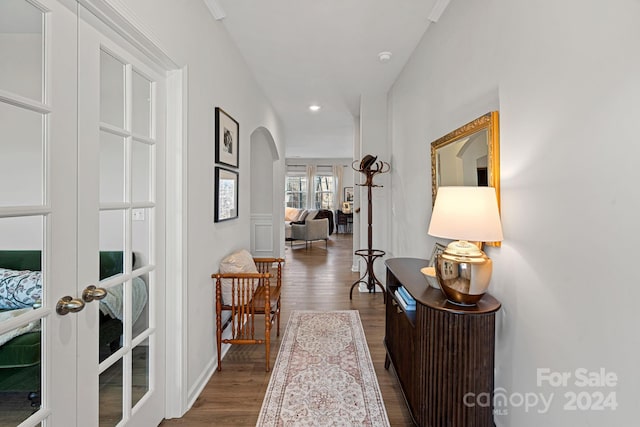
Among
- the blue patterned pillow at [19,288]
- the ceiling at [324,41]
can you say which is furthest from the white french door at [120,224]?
the ceiling at [324,41]

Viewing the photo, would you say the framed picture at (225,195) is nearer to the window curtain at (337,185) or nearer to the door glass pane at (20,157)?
the door glass pane at (20,157)

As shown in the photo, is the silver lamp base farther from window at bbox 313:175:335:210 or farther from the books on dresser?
window at bbox 313:175:335:210

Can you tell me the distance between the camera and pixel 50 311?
1033mm

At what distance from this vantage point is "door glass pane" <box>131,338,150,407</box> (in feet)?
4.89

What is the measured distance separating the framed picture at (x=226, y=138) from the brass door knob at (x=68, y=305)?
4.70 feet

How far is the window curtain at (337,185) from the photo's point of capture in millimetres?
11016

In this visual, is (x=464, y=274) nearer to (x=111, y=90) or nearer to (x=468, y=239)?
(x=468, y=239)

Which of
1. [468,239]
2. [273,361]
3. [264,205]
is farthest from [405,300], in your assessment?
[264,205]

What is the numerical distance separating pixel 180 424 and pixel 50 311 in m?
1.12

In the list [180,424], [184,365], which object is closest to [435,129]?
[184,365]

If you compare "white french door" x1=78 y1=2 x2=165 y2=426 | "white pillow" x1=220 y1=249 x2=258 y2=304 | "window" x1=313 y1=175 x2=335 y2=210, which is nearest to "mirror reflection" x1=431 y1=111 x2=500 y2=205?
"white pillow" x1=220 y1=249 x2=258 y2=304

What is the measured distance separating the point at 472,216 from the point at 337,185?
972 centimetres

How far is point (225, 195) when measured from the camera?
2.52 metres

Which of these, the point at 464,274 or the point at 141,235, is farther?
the point at 141,235
